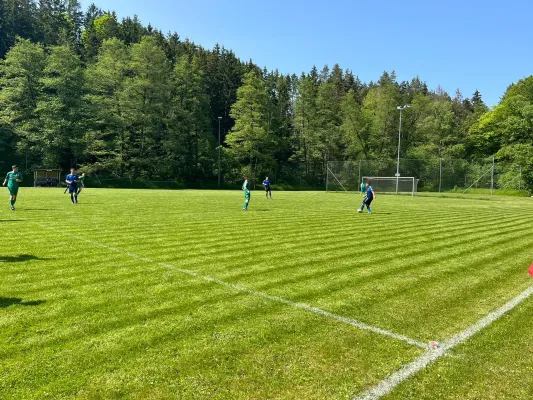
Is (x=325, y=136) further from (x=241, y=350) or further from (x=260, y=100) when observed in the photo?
(x=241, y=350)

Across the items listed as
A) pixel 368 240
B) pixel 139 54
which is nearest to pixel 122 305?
pixel 368 240

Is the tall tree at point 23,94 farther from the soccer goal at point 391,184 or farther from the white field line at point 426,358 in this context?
the white field line at point 426,358

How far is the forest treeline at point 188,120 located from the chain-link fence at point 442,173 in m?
2.52

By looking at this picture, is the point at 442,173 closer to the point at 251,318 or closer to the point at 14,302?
the point at 251,318

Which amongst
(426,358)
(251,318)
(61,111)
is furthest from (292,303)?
(61,111)

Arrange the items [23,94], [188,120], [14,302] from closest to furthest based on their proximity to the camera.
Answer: [14,302]
[23,94]
[188,120]

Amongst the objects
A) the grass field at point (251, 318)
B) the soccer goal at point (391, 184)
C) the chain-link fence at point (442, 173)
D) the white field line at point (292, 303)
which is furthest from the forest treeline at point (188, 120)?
the white field line at point (292, 303)

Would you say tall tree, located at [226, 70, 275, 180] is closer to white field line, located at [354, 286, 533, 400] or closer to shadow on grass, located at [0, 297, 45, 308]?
shadow on grass, located at [0, 297, 45, 308]

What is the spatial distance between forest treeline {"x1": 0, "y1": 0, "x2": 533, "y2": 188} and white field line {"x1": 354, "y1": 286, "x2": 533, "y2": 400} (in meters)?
51.9

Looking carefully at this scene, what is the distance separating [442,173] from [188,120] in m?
42.2

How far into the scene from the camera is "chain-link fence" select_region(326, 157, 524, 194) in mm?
47781

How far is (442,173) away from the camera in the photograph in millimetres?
51188

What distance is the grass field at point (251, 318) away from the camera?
10.8 ft

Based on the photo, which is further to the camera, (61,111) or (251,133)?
(251,133)
